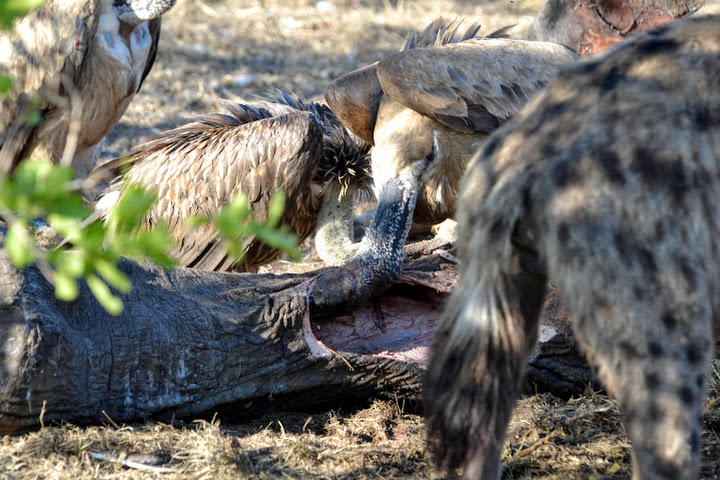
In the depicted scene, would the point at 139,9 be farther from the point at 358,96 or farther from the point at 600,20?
the point at 600,20

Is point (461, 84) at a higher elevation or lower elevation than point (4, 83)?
higher

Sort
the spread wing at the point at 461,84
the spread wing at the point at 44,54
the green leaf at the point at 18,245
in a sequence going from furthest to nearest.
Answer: the spread wing at the point at 44,54 → the spread wing at the point at 461,84 → the green leaf at the point at 18,245

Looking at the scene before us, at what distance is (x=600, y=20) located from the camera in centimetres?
610

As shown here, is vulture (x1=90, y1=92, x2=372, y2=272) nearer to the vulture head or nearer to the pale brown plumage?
the pale brown plumage

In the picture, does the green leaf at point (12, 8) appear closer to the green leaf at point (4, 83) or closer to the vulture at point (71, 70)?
the green leaf at point (4, 83)

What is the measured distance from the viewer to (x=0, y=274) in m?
2.84

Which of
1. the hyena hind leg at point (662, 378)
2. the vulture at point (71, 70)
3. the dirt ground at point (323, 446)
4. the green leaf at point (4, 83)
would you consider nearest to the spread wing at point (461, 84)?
the dirt ground at point (323, 446)

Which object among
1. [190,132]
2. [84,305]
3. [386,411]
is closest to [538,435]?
[386,411]

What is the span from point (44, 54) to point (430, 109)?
2969 millimetres

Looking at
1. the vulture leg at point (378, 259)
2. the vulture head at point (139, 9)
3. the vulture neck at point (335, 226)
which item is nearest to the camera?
the vulture leg at point (378, 259)

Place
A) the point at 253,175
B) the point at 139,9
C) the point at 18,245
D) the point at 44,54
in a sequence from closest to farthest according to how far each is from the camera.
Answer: the point at 18,245
the point at 253,175
the point at 44,54
the point at 139,9

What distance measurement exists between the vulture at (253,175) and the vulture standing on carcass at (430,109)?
32 cm

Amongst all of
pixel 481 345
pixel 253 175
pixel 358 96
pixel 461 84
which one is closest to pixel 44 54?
pixel 253 175

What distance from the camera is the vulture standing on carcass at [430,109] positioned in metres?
4.40
